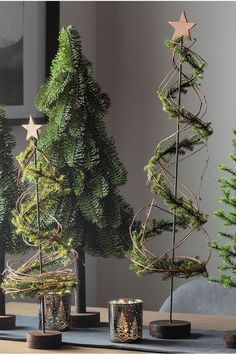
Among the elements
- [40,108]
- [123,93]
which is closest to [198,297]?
[40,108]

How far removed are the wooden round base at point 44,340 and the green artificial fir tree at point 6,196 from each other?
17 centimetres

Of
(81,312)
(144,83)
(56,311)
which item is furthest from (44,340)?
(144,83)

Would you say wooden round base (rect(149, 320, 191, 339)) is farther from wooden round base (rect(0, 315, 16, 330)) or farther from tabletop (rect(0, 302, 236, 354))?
wooden round base (rect(0, 315, 16, 330))

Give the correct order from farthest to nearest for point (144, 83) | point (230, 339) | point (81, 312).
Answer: point (144, 83)
point (81, 312)
point (230, 339)

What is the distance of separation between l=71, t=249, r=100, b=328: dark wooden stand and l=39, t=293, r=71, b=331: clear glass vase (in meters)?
0.07

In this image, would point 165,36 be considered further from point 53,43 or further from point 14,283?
point 14,283

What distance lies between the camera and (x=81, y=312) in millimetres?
1364

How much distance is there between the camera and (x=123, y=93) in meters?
2.16

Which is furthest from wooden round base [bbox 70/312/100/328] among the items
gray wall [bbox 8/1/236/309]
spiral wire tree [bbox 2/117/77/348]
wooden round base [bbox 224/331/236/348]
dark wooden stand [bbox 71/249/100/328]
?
gray wall [bbox 8/1/236/309]

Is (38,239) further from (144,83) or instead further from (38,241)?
(144,83)

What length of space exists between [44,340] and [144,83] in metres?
1.13

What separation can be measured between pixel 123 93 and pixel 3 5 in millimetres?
458

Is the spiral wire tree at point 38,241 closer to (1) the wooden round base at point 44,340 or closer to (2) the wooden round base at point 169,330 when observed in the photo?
(1) the wooden round base at point 44,340

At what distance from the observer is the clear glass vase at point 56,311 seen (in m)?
1.23
